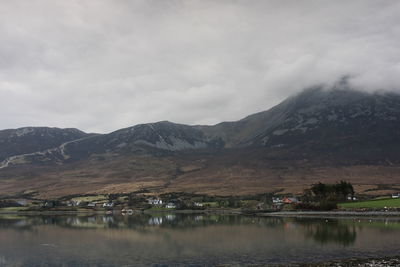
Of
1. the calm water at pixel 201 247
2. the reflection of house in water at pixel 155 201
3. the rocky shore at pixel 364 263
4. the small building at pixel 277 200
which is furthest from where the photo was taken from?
the reflection of house in water at pixel 155 201

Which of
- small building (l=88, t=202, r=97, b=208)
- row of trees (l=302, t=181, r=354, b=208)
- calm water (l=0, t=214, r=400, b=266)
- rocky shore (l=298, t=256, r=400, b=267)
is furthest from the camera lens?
small building (l=88, t=202, r=97, b=208)

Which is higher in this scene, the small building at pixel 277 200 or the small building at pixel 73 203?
the small building at pixel 73 203

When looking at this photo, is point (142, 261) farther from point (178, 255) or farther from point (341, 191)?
point (341, 191)

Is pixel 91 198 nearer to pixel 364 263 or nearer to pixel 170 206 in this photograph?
pixel 170 206

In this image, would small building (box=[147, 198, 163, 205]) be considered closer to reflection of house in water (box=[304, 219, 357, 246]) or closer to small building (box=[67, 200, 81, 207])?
small building (box=[67, 200, 81, 207])

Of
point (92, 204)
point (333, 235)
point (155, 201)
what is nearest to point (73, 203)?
point (92, 204)

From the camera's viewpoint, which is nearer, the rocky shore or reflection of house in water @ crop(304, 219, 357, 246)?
the rocky shore

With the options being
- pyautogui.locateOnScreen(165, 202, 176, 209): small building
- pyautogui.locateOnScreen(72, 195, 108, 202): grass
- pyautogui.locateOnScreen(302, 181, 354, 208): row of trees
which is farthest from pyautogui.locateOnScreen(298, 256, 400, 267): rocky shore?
pyautogui.locateOnScreen(72, 195, 108, 202): grass

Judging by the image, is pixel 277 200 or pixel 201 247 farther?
pixel 277 200

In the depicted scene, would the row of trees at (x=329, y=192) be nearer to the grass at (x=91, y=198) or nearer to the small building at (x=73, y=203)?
the grass at (x=91, y=198)

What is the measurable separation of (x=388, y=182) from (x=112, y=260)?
180 metres

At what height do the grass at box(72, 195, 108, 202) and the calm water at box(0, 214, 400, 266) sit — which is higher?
the grass at box(72, 195, 108, 202)

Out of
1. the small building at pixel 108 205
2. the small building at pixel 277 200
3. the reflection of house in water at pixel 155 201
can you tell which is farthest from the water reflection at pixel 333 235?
the small building at pixel 108 205

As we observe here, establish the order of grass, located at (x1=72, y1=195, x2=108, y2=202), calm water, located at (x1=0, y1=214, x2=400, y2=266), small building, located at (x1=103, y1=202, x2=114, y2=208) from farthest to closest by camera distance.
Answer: grass, located at (x1=72, y1=195, x2=108, y2=202) < small building, located at (x1=103, y1=202, x2=114, y2=208) < calm water, located at (x1=0, y1=214, x2=400, y2=266)
